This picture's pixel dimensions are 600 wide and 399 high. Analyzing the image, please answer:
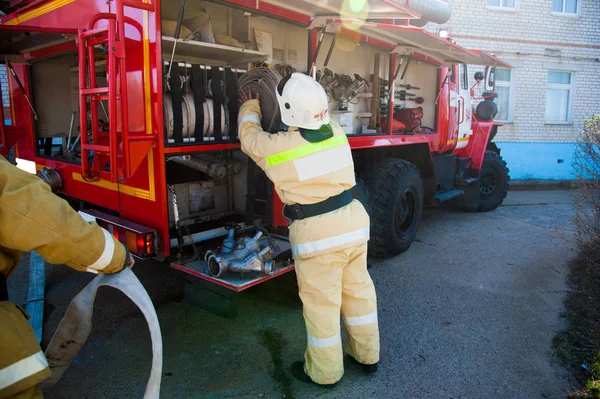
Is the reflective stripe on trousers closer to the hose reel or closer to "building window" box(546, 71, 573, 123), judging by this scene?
the hose reel

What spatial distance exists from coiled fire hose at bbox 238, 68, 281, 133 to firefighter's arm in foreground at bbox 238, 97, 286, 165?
14 cm

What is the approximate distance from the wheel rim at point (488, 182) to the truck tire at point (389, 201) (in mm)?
2887

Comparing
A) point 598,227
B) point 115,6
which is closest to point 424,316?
point 598,227

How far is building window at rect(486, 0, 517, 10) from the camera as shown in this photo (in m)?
11.2

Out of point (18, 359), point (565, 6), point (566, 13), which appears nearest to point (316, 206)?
point (18, 359)

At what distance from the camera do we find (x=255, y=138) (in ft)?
9.04

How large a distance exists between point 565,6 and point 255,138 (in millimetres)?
12304

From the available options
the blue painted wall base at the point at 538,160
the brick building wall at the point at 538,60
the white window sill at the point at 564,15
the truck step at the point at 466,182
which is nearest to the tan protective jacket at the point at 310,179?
the truck step at the point at 466,182

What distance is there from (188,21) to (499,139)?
1006 cm

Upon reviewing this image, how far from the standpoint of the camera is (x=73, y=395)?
2670 millimetres

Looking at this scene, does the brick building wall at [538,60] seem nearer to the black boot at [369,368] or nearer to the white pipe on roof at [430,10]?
the white pipe on roof at [430,10]

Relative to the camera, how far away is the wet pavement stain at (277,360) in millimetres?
2770

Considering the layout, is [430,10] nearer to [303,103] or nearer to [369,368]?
[303,103]

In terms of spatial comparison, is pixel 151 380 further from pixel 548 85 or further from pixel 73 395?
pixel 548 85
